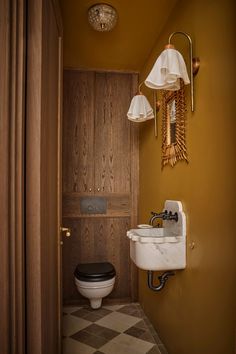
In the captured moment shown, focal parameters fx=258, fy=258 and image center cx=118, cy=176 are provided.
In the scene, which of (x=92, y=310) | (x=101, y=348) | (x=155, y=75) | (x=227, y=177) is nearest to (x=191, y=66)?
(x=155, y=75)

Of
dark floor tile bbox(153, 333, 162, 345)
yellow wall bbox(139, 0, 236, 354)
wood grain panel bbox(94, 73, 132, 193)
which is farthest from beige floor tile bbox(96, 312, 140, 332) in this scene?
wood grain panel bbox(94, 73, 132, 193)

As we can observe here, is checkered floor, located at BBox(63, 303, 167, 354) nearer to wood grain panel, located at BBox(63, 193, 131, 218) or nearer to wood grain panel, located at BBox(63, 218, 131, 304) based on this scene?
wood grain panel, located at BBox(63, 218, 131, 304)

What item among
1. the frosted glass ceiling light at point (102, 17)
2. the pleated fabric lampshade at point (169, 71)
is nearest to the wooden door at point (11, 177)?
the pleated fabric lampshade at point (169, 71)

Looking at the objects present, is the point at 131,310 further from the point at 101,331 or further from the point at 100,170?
the point at 100,170

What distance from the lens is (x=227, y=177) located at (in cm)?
115

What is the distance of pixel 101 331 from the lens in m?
2.22

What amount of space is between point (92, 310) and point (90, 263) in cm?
46

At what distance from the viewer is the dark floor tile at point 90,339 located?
2029 mm

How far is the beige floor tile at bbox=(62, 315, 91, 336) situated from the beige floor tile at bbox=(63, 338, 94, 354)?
0.12m

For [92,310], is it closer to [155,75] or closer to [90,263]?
[90,263]

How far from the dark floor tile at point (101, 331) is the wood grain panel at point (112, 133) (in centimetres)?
132

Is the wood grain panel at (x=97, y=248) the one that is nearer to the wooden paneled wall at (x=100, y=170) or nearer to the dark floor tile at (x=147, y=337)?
the wooden paneled wall at (x=100, y=170)

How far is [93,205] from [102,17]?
1765 millimetres

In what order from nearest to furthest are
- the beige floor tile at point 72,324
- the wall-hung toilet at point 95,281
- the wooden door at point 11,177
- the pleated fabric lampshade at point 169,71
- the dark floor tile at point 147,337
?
the wooden door at point 11,177, the pleated fabric lampshade at point 169,71, the dark floor tile at point 147,337, the beige floor tile at point 72,324, the wall-hung toilet at point 95,281
